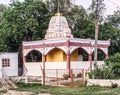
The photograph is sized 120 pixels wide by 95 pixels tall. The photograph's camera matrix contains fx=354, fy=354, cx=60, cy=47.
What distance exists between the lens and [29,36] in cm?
4288

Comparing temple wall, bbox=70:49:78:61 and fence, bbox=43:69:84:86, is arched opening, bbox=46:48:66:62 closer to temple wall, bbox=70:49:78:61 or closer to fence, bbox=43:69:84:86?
temple wall, bbox=70:49:78:61

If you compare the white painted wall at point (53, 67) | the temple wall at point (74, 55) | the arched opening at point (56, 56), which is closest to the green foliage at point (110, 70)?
the white painted wall at point (53, 67)

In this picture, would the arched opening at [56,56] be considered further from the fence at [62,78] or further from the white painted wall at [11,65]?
the white painted wall at [11,65]

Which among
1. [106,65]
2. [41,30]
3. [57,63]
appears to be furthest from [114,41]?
[106,65]

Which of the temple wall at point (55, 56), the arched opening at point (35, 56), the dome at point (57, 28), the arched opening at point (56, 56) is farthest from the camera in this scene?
the arched opening at point (35, 56)

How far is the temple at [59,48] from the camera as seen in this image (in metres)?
34.1

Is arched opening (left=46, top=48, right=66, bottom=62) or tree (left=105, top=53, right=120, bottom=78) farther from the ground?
arched opening (left=46, top=48, right=66, bottom=62)

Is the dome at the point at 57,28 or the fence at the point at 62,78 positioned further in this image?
the dome at the point at 57,28

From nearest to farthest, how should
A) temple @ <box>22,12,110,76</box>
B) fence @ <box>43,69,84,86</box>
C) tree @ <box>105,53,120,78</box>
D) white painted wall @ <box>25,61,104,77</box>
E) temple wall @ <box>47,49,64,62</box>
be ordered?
fence @ <box>43,69,84,86</box> → tree @ <box>105,53,120,78</box> → white painted wall @ <box>25,61,104,77</box> → temple @ <box>22,12,110,76</box> → temple wall @ <box>47,49,64,62</box>

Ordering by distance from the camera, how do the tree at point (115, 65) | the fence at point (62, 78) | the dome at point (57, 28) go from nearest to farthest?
1. the fence at point (62, 78)
2. the tree at point (115, 65)
3. the dome at point (57, 28)

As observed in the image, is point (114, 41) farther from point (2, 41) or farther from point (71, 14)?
point (2, 41)

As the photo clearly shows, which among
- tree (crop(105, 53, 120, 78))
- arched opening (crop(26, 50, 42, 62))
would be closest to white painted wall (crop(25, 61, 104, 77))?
tree (crop(105, 53, 120, 78))

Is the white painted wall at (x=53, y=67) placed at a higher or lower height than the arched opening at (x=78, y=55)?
lower

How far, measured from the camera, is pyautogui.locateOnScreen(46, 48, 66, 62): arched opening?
122 feet
